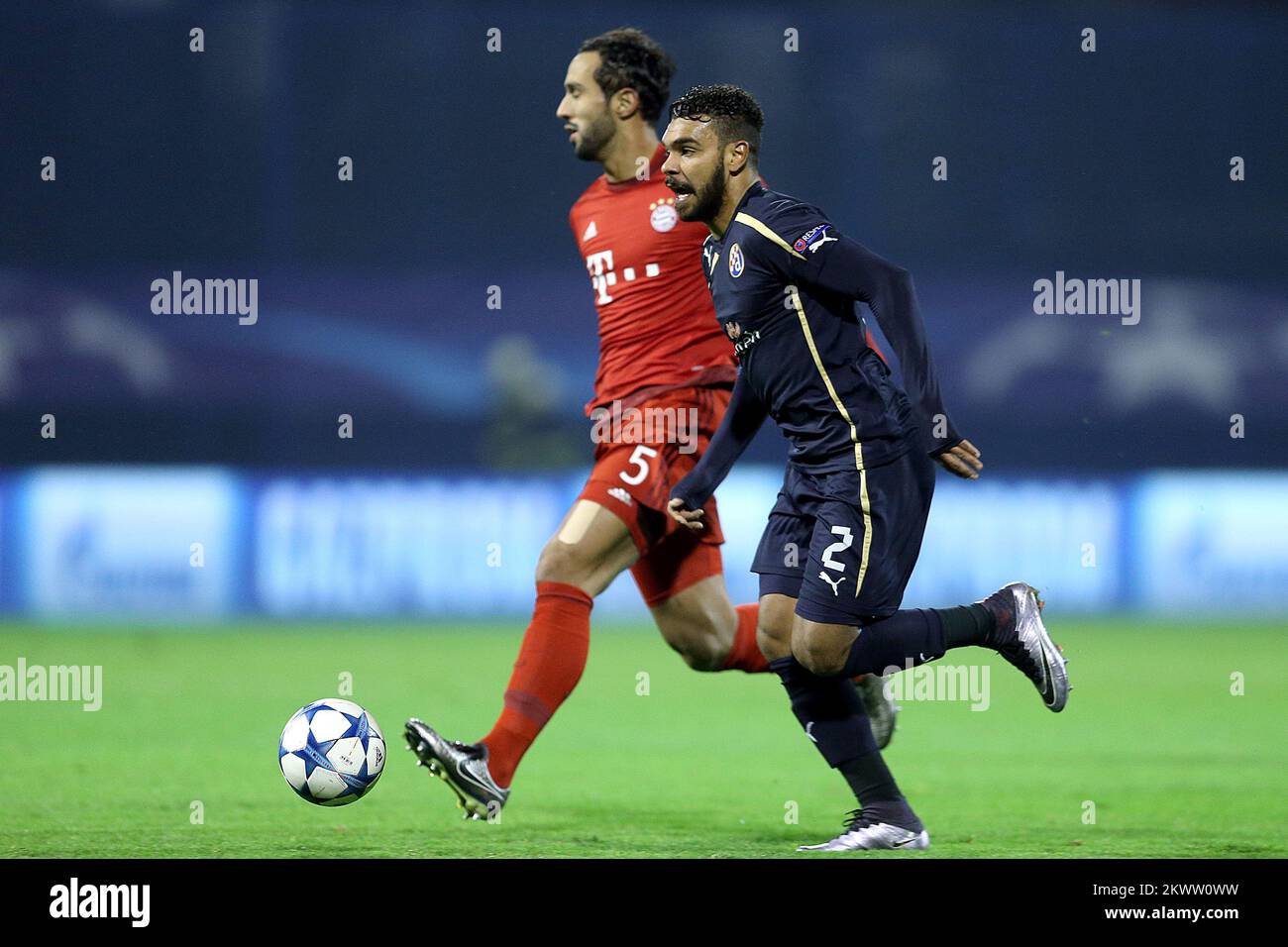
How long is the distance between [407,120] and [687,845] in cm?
1495

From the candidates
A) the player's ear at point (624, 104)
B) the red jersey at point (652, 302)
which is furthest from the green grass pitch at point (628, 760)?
the player's ear at point (624, 104)

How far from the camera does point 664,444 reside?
5.56m

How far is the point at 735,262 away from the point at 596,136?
1.34 metres

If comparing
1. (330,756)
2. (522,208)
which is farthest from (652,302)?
(522,208)

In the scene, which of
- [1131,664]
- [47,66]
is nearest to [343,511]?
[1131,664]

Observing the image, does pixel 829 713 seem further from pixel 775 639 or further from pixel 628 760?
pixel 628 760

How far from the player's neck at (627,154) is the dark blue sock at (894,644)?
6.68 feet

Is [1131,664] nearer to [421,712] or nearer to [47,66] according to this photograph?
[421,712]

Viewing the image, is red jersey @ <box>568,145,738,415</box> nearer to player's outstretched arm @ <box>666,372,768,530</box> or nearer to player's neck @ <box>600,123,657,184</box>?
player's neck @ <box>600,123,657,184</box>

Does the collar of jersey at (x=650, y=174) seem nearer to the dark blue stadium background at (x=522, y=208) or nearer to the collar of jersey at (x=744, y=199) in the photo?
the collar of jersey at (x=744, y=199)

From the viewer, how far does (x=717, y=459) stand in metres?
5.18

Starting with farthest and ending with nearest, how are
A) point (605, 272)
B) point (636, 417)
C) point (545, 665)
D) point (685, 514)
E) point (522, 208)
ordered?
point (522, 208)
point (605, 272)
point (636, 417)
point (545, 665)
point (685, 514)

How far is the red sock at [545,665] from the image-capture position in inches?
203

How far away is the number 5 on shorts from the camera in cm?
542
